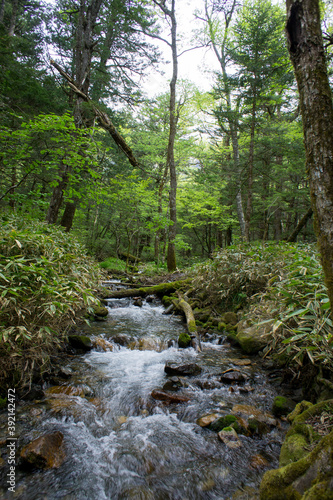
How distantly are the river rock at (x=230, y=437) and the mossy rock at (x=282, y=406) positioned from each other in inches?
26.8

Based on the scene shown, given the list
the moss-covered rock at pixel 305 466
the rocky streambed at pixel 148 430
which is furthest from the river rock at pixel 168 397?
the moss-covered rock at pixel 305 466

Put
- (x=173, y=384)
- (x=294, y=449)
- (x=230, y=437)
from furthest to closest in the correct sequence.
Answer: (x=173, y=384), (x=230, y=437), (x=294, y=449)

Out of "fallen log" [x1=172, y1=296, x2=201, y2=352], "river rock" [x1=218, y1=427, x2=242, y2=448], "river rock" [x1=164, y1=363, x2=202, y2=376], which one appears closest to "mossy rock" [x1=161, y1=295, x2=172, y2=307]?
"fallen log" [x1=172, y1=296, x2=201, y2=352]

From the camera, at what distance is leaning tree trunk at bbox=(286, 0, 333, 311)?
4.69 ft

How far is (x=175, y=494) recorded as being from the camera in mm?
2051

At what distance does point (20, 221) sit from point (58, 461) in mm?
4022

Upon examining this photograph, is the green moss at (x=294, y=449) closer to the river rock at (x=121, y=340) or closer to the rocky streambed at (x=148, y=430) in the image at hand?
the rocky streambed at (x=148, y=430)

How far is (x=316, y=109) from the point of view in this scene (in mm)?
1498

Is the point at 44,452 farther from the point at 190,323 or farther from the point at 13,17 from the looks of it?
the point at 13,17

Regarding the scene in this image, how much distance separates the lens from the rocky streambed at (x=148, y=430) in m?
2.12

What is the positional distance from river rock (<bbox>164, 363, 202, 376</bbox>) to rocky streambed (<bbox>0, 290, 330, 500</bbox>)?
0.02m

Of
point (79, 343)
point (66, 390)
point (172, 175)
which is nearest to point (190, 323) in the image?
point (79, 343)

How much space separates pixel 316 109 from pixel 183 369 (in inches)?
157

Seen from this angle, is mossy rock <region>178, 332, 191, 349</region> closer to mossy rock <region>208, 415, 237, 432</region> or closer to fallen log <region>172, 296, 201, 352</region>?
fallen log <region>172, 296, 201, 352</region>
